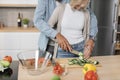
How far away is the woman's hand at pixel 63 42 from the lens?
1667 mm

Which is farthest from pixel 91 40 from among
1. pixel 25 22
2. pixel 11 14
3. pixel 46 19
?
pixel 11 14

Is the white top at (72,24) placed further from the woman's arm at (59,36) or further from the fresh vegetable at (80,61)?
the fresh vegetable at (80,61)

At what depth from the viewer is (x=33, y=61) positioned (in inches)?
61.3

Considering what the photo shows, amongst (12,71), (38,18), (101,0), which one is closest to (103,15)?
(101,0)

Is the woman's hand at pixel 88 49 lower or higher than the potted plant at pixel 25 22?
lower

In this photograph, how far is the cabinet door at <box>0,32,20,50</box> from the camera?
11.0ft

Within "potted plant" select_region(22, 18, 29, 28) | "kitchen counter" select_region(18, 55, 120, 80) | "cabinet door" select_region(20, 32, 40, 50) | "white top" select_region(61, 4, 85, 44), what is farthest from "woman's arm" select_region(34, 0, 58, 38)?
"potted plant" select_region(22, 18, 29, 28)

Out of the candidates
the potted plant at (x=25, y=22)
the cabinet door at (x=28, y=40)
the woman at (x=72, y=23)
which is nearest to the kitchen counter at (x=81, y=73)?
the woman at (x=72, y=23)

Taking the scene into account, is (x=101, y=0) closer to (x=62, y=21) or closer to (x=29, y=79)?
(x=62, y=21)

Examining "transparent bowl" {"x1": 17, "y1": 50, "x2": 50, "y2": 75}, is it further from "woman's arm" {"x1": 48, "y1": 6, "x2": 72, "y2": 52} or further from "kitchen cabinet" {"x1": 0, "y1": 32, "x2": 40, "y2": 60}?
"kitchen cabinet" {"x1": 0, "y1": 32, "x2": 40, "y2": 60}

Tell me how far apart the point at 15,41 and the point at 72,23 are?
1.79 meters

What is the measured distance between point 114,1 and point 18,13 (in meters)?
1.50

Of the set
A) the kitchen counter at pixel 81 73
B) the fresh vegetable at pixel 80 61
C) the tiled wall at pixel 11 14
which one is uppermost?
the tiled wall at pixel 11 14

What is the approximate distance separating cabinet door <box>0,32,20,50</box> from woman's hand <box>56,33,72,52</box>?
1.78m
